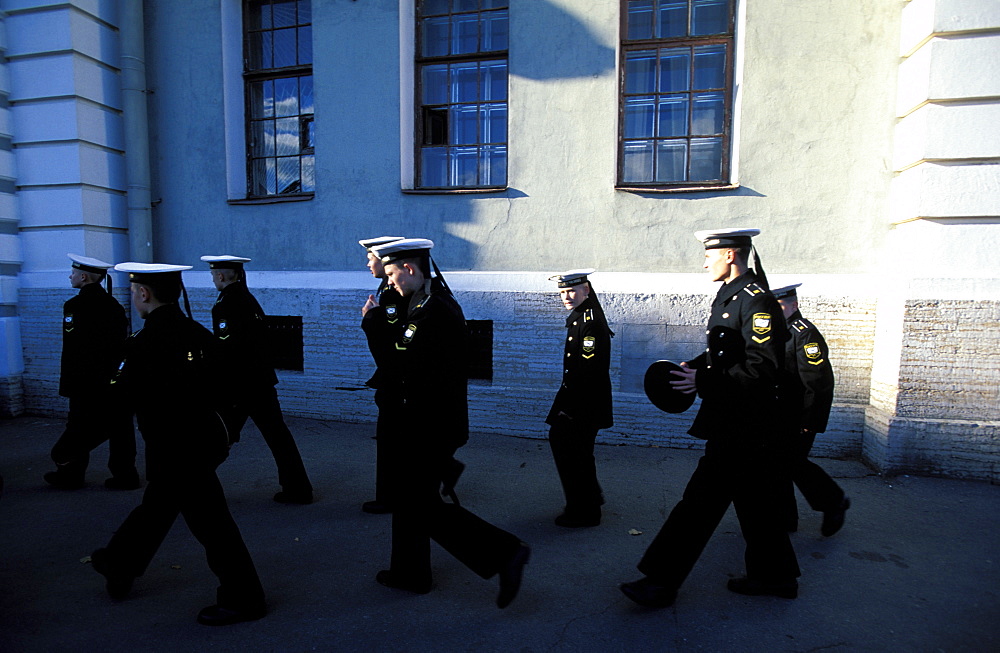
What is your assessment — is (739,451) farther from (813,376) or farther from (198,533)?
(198,533)

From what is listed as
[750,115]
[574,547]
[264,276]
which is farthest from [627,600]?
[264,276]

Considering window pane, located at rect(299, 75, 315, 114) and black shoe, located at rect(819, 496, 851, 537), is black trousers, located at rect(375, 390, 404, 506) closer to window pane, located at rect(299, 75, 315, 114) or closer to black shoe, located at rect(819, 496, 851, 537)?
black shoe, located at rect(819, 496, 851, 537)

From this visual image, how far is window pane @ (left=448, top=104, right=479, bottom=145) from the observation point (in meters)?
6.78

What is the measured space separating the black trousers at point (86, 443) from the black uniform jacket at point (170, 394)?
5.91 feet

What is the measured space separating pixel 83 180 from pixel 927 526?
351 inches

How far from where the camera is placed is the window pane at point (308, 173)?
7301 mm

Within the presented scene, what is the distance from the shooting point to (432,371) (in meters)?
3.04

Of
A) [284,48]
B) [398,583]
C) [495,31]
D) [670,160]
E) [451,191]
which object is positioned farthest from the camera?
[284,48]

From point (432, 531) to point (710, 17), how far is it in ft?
18.6

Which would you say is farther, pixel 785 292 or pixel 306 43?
pixel 306 43

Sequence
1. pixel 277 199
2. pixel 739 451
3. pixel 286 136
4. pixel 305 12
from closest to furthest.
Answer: pixel 739 451
pixel 277 199
pixel 305 12
pixel 286 136

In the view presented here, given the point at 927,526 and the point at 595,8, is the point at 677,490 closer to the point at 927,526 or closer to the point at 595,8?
the point at 927,526

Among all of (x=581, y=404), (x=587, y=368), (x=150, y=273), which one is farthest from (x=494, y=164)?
(x=150, y=273)

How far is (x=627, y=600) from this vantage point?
3186 millimetres
